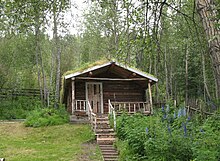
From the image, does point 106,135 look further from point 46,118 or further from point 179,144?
point 179,144

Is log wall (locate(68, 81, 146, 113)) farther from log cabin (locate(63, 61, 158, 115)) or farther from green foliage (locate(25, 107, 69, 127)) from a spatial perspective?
green foliage (locate(25, 107, 69, 127))

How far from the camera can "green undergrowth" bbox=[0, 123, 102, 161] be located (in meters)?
9.39

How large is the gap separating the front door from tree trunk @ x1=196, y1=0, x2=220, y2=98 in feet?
51.2

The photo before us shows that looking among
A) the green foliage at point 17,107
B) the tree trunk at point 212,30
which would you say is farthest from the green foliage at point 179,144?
the green foliage at point 17,107

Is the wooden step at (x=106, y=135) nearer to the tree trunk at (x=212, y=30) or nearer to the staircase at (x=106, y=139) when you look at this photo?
the staircase at (x=106, y=139)

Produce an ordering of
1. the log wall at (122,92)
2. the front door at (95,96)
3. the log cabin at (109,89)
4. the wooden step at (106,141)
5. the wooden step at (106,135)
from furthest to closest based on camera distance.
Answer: the log wall at (122,92)
the front door at (95,96)
the log cabin at (109,89)
the wooden step at (106,135)
the wooden step at (106,141)

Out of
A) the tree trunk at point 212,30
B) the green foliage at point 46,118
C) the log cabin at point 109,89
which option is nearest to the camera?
the tree trunk at point 212,30

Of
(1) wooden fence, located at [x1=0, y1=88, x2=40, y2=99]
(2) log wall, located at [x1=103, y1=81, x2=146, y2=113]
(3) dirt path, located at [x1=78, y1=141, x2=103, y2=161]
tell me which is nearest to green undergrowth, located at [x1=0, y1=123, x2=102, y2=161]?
(3) dirt path, located at [x1=78, y1=141, x2=103, y2=161]

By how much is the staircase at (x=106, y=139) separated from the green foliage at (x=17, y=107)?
36.2 feet

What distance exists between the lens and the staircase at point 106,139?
960 centimetres

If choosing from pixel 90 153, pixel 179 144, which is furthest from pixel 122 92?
pixel 179 144

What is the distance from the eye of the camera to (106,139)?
454 inches

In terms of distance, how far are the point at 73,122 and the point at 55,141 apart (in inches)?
167

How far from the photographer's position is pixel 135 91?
65.2 feet
